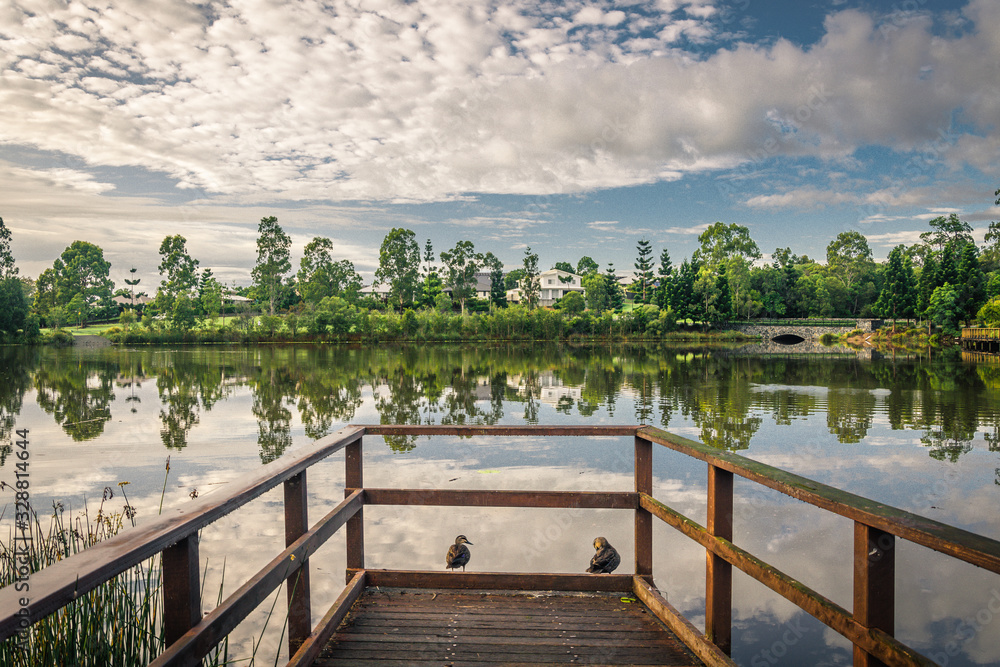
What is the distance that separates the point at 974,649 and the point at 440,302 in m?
62.0

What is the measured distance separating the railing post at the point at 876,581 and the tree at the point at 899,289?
2878 inches

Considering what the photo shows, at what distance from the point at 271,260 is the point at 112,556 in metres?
70.0

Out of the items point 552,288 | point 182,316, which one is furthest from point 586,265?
point 182,316

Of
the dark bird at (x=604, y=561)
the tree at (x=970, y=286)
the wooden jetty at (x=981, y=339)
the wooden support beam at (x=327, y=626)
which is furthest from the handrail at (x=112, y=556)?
the tree at (x=970, y=286)

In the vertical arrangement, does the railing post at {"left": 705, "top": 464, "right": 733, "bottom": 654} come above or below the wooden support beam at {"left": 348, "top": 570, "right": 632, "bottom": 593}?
above

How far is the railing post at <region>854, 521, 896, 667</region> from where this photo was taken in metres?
1.89

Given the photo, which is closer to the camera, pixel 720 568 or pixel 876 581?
pixel 876 581

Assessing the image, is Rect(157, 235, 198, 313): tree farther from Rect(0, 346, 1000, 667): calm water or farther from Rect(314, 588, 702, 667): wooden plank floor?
Rect(314, 588, 702, 667): wooden plank floor

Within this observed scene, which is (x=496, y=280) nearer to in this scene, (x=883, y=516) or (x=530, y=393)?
(x=530, y=393)

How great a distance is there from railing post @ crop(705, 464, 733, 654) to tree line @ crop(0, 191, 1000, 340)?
55706 millimetres

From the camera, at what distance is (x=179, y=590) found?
5.91 ft

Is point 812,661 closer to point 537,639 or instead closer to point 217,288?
point 537,639

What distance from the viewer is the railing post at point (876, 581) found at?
189 cm

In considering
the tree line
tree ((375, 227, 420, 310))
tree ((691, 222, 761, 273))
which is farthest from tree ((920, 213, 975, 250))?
tree ((375, 227, 420, 310))
